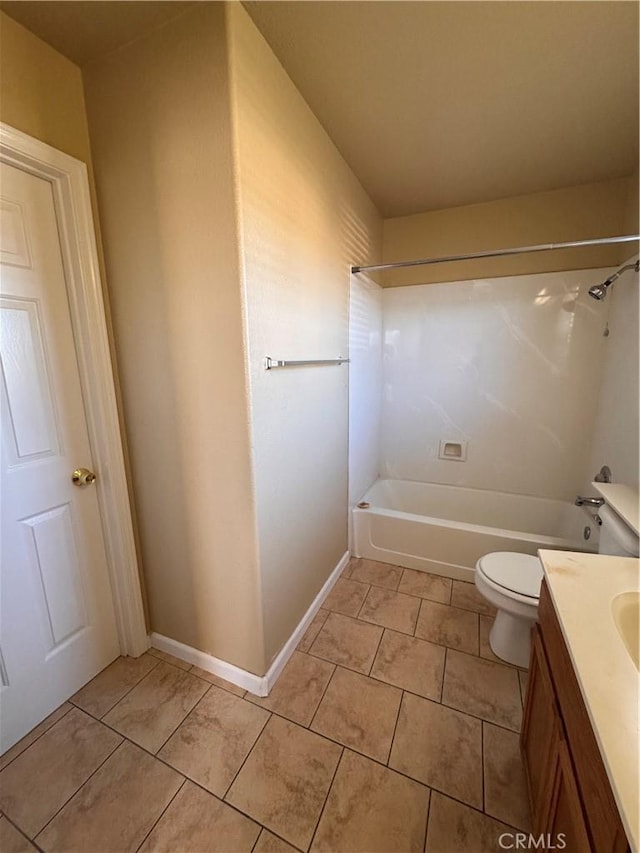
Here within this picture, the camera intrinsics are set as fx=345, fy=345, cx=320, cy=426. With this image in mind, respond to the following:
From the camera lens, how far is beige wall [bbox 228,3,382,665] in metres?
1.19

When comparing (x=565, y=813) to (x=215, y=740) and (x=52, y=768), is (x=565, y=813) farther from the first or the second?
(x=52, y=768)

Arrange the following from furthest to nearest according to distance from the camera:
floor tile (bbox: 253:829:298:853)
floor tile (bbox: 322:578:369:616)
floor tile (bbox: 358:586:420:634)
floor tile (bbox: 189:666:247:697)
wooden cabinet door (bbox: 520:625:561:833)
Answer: floor tile (bbox: 322:578:369:616), floor tile (bbox: 358:586:420:634), floor tile (bbox: 189:666:247:697), floor tile (bbox: 253:829:298:853), wooden cabinet door (bbox: 520:625:561:833)

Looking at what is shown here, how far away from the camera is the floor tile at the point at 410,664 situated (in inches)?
59.4

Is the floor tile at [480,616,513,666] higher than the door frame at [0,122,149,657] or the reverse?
the reverse

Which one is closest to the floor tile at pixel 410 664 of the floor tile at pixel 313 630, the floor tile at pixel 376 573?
the floor tile at pixel 313 630

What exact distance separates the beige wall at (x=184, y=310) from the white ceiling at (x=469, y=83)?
1.22ft

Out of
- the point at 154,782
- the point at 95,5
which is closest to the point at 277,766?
the point at 154,782

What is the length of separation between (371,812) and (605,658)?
0.93 m

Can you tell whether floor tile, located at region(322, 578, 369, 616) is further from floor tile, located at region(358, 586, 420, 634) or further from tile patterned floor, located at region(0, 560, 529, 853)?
tile patterned floor, located at region(0, 560, 529, 853)

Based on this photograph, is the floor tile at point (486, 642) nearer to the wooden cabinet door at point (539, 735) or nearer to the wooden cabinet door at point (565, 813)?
the wooden cabinet door at point (539, 735)

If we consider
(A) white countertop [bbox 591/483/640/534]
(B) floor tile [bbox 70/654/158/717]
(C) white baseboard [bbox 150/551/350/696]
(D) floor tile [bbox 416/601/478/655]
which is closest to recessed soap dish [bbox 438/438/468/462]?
(D) floor tile [bbox 416/601/478/655]

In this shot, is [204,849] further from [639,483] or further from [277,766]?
[639,483]

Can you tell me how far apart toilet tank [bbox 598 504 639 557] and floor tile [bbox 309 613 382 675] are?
1.11m

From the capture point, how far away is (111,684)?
151 cm
